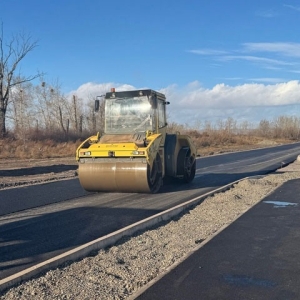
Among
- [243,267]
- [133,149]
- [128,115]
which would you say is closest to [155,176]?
[133,149]

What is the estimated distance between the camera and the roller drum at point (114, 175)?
1221cm

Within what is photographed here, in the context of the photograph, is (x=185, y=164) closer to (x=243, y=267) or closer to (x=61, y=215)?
(x=61, y=215)

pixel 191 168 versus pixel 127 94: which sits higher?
pixel 127 94

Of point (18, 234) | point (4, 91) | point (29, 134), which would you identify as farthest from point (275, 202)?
point (4, 91)

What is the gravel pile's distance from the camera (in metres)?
5.02

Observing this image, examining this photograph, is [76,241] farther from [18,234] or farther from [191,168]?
[191,168]

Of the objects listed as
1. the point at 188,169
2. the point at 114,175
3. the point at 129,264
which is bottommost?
the point at 129,264

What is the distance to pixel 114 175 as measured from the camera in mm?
12375

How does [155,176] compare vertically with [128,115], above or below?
below

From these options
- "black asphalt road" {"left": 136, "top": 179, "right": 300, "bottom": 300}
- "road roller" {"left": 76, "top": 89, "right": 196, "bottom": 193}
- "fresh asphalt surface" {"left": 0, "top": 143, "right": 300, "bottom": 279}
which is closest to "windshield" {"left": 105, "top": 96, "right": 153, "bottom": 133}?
"road roller" {"left": 76, "top": 89, "right": 196, "bottom": 193}

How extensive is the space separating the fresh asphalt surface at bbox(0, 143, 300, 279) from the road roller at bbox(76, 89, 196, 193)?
1.47 ft

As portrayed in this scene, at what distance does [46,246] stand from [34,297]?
2360mm

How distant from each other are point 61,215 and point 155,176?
3.88 meters

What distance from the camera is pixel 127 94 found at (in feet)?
45.6
